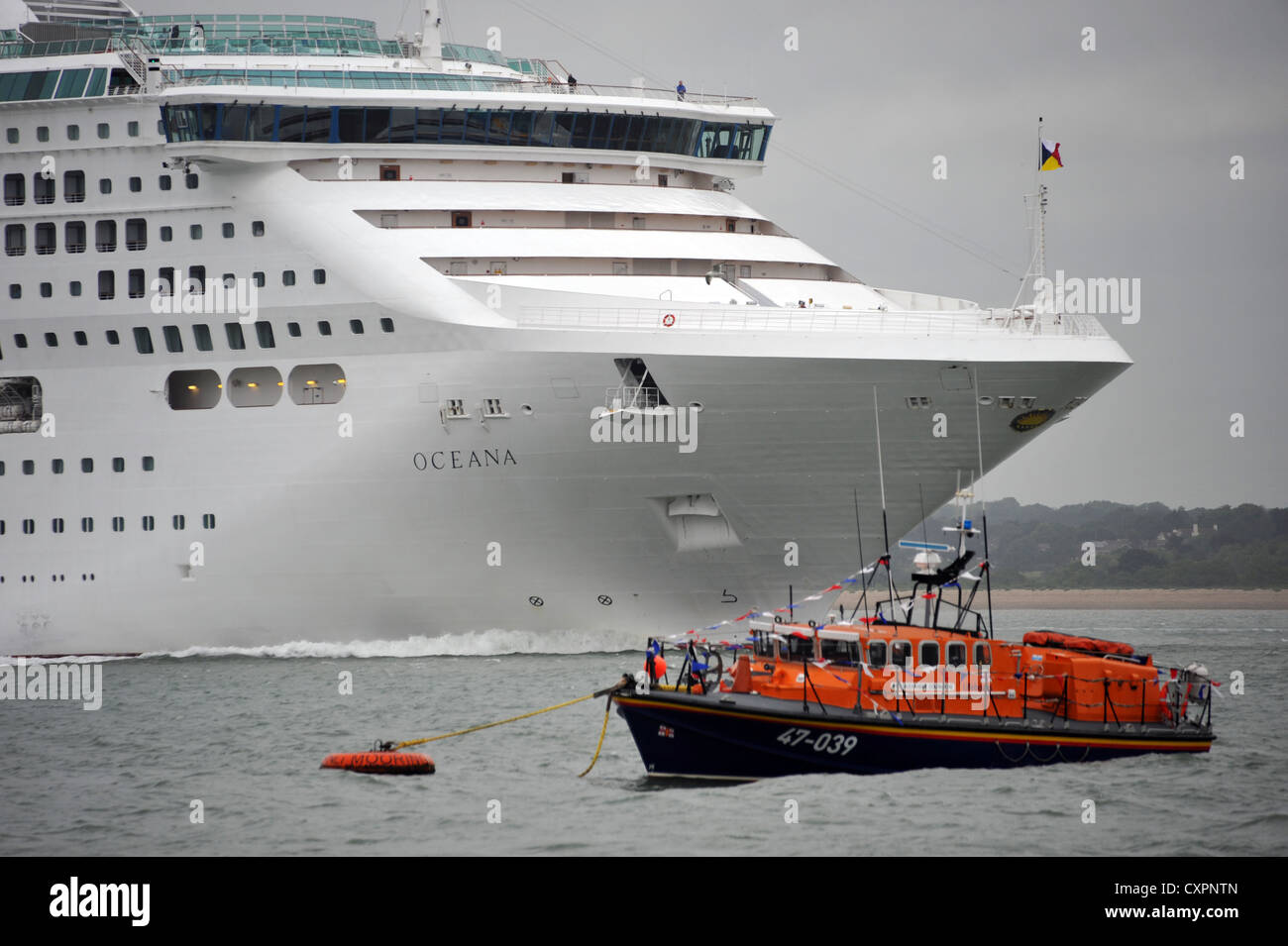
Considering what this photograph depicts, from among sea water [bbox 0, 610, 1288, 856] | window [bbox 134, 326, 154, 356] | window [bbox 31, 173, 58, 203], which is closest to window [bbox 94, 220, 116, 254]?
window [bbox 31, 173, 58, 203]

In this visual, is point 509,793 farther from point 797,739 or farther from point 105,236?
point 105,236

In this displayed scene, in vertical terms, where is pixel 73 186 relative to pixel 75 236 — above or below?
above

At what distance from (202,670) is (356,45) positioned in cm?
1807

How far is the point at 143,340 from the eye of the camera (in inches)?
1602

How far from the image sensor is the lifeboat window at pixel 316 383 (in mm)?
38406

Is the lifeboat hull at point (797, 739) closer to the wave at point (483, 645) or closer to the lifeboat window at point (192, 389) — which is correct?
the wave at point (483, 645)

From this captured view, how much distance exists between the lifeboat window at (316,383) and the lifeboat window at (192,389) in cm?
272

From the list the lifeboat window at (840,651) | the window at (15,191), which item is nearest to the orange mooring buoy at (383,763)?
the lifeboat window at (840,651)

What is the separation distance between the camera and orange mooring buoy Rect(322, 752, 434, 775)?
82.1 feet

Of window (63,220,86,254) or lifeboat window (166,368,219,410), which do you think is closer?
lifeboat window (166,368,219,410)

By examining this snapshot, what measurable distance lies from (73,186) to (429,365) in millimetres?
12013

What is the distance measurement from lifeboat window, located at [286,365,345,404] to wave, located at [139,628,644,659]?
19.2 ft

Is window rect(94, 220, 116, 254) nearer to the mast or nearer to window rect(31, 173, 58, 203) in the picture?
Result: window rect(31, 173, 58, 203)

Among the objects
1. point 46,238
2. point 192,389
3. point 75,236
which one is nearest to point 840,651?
point 192,389
